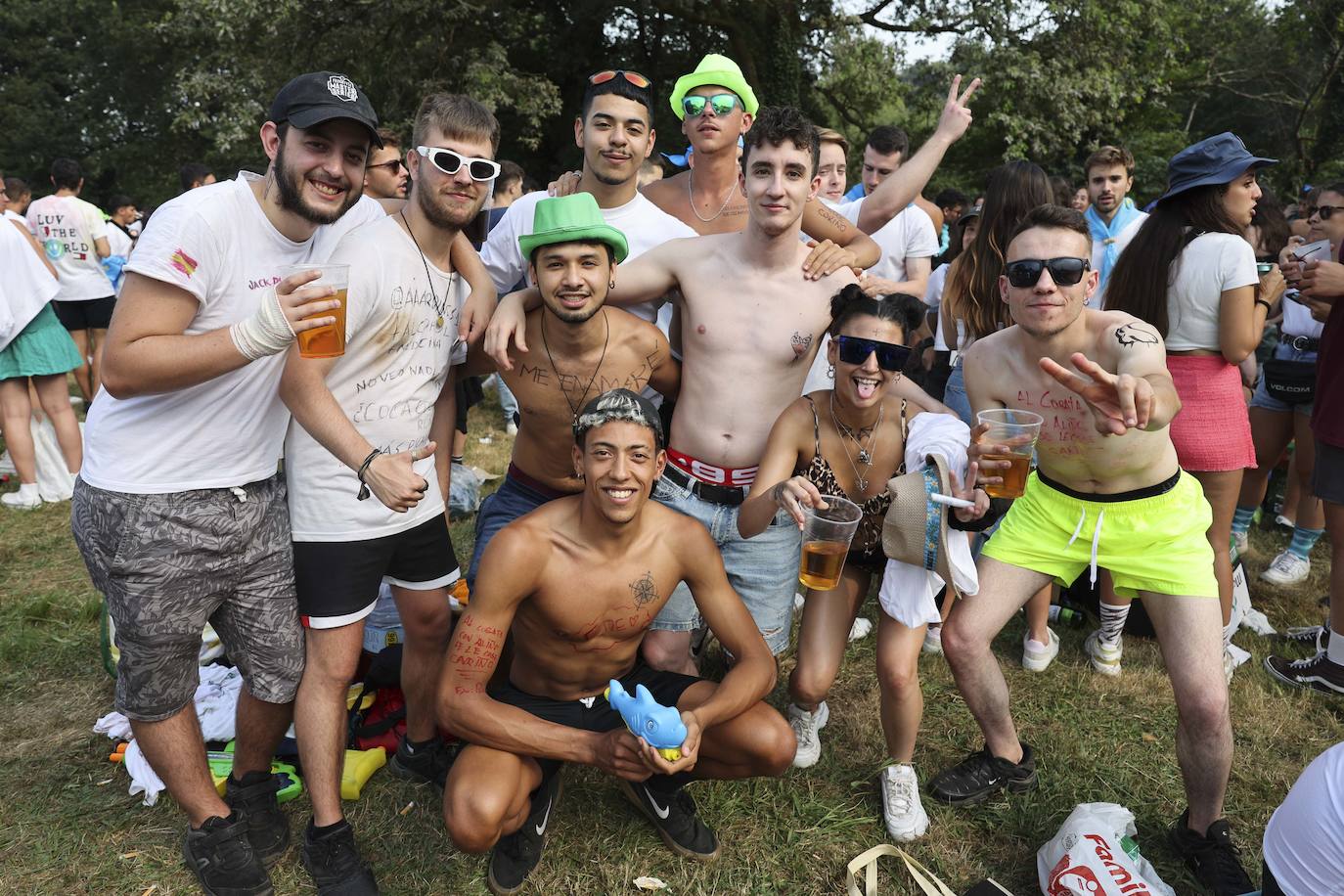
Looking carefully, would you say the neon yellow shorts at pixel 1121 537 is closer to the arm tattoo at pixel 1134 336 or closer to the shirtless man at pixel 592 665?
the arm tattoo at pixel 1134 336

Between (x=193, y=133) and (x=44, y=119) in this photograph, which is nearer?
(x=193, y=133)

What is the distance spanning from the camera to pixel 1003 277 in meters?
3.06

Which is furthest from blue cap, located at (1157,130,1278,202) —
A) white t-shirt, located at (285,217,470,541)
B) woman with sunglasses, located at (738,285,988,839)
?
white t-shirt, located at (285,217,470,541)

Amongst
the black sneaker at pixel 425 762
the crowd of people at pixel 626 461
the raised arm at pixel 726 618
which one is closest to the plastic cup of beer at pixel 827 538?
the crowd of people at pixel 626 461

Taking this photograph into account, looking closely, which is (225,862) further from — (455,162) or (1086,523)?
(1086,523)

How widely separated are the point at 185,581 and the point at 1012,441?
8.69ft

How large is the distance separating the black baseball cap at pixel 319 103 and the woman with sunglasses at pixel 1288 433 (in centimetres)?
505

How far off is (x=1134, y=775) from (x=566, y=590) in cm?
247

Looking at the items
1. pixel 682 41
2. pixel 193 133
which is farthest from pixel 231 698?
pixel 193 133

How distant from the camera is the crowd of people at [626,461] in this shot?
2594 millimetres

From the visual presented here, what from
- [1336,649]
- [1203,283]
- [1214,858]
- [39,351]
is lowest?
[1214,858]

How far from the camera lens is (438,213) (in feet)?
9.72

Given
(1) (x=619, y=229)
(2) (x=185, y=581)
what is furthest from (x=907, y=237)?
(2) (x=185, y=581)

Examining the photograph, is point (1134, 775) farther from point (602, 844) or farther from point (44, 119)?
point (44, 119)
